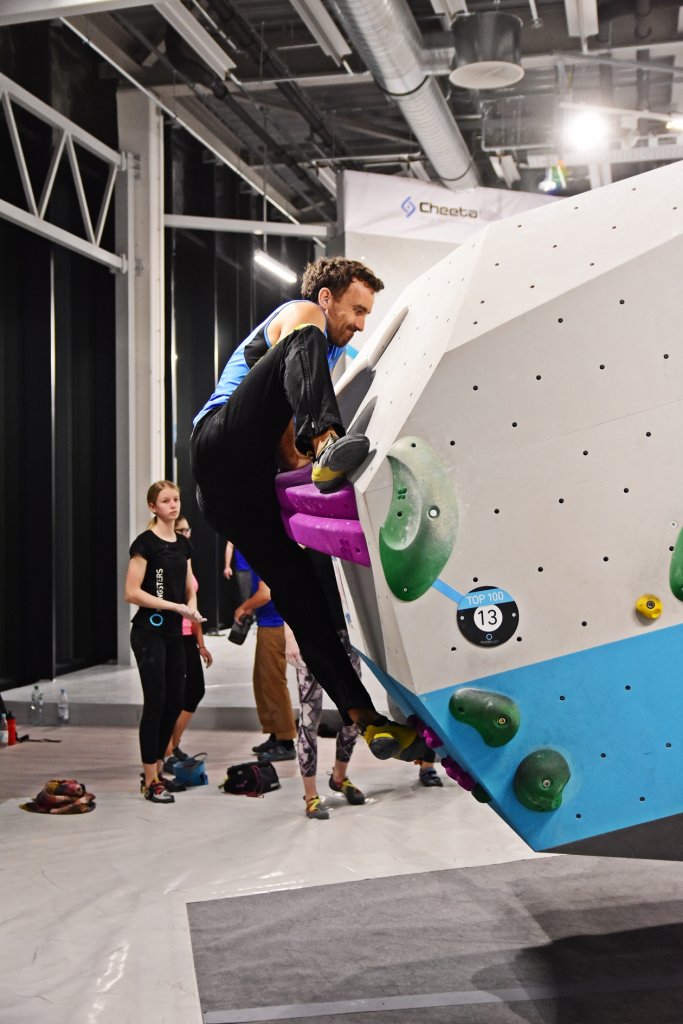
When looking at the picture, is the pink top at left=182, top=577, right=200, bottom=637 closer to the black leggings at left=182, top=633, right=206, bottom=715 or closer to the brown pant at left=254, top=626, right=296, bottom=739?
the black leggings at left=182, top=633, right=206, bottom=715

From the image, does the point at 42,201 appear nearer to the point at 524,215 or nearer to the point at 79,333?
the point at 79,333

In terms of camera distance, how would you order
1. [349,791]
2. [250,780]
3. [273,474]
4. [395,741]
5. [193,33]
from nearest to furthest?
[395,741] < [273,474] < [349,791] < [250,780] < [193,33]

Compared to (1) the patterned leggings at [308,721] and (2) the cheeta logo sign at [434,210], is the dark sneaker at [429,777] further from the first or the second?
(2) the cheeta logo sign at [434,210]

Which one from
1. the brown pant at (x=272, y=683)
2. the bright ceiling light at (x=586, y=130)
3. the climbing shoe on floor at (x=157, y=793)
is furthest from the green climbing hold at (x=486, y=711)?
the bright ceiling light at (x=586, y=130)

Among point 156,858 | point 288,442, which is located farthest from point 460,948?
point 288,442

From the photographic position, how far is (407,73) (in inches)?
304

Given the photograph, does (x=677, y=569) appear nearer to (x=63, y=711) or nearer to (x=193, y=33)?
(x=193, y=33)

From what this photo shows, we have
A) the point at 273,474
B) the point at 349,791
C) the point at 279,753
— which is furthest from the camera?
the point at 279,753

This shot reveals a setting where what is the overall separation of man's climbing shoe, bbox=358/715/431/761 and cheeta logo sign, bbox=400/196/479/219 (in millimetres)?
7156

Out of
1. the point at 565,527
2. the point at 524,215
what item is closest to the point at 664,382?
the point at 565,527

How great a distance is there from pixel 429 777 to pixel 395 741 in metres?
3.48

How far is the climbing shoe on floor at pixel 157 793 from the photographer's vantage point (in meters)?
5.55

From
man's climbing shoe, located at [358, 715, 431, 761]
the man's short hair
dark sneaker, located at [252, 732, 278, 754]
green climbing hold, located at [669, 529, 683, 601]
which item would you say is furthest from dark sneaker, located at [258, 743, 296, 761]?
green climbing hold, located at [669, 529, 683, 601]

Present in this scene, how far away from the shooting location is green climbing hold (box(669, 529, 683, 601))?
2.11 m
